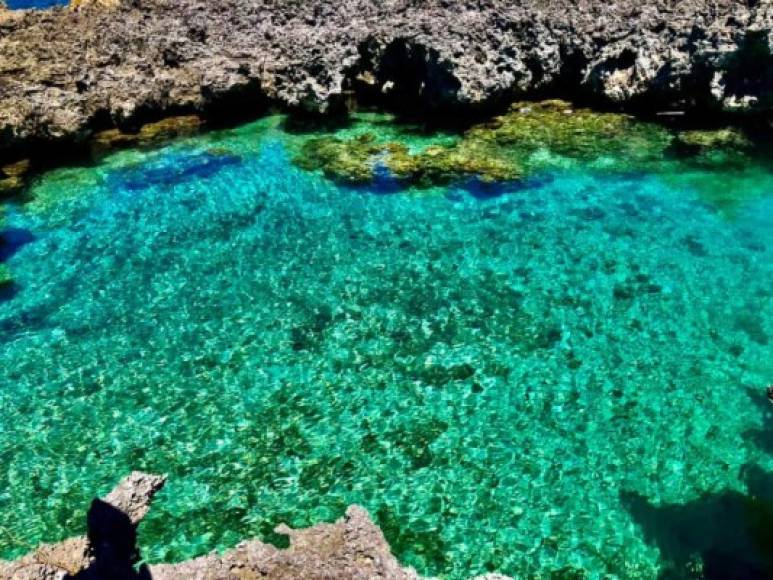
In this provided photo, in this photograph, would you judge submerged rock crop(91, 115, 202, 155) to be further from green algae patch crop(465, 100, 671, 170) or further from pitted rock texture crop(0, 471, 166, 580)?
pitted rock texture crop(0, 471, 166, 580)

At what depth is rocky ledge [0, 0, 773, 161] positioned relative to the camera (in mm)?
23500

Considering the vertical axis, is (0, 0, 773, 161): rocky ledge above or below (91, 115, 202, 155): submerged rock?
above

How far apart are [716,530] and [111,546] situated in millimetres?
9340

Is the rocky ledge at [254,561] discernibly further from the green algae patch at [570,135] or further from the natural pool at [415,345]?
the green algae patch at [570,135]

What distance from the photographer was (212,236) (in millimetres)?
19719

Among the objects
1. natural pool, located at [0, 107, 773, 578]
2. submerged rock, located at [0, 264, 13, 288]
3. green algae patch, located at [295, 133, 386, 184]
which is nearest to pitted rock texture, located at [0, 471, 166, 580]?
natural pool, located at [0, 107, 773, 578]

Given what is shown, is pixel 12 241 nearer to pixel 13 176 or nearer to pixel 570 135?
pixel 13 176

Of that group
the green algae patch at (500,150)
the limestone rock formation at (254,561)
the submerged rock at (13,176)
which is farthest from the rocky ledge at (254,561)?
the submerged rock at (13,176)

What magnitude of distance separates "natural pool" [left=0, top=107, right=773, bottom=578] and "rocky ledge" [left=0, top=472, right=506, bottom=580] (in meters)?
1.99

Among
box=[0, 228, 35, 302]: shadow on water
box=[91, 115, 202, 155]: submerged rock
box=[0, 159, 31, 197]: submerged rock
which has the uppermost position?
box=[91, 115, 202, 155]: submerged rock

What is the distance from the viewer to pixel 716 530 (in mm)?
10852

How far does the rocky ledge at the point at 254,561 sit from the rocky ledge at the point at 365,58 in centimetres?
1907

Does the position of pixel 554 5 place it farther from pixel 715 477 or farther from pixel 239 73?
pixel 715 477

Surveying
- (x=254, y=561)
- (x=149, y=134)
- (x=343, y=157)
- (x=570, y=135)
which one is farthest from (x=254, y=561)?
(x=149, y=134)
